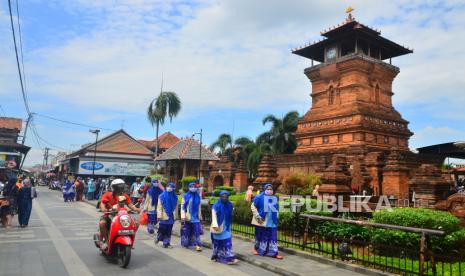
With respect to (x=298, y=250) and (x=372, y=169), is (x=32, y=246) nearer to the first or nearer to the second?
(x=298, y=250)

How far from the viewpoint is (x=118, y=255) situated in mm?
7426

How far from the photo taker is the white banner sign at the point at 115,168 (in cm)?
4372

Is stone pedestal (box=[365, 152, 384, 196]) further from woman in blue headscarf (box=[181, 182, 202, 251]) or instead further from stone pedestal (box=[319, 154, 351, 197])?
woman in blue headscarf (box=[181, 182, 202, 251])

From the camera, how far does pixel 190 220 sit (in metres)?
9.52

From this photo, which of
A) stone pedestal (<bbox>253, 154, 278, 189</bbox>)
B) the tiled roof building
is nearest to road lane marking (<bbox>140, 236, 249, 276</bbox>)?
stone pedestal (<bbox>253, 154, 278, 189</bbox>)

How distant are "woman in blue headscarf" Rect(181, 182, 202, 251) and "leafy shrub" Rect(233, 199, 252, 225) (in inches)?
128

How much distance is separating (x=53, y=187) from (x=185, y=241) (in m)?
45.2

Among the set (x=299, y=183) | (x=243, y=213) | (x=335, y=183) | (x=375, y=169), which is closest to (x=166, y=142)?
(x=299, y=183)

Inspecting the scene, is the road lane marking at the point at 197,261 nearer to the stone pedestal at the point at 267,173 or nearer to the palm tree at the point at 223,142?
the stone pedestal at the point at 267,173

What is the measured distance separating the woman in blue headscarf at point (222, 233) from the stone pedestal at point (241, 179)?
2310 centimetres

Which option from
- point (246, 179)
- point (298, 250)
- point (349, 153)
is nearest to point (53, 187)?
point (246, 179)

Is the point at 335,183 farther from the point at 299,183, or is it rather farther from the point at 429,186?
the point at 299,183

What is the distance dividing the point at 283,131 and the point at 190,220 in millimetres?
30106

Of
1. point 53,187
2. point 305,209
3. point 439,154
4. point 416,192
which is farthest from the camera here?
point 53,187
